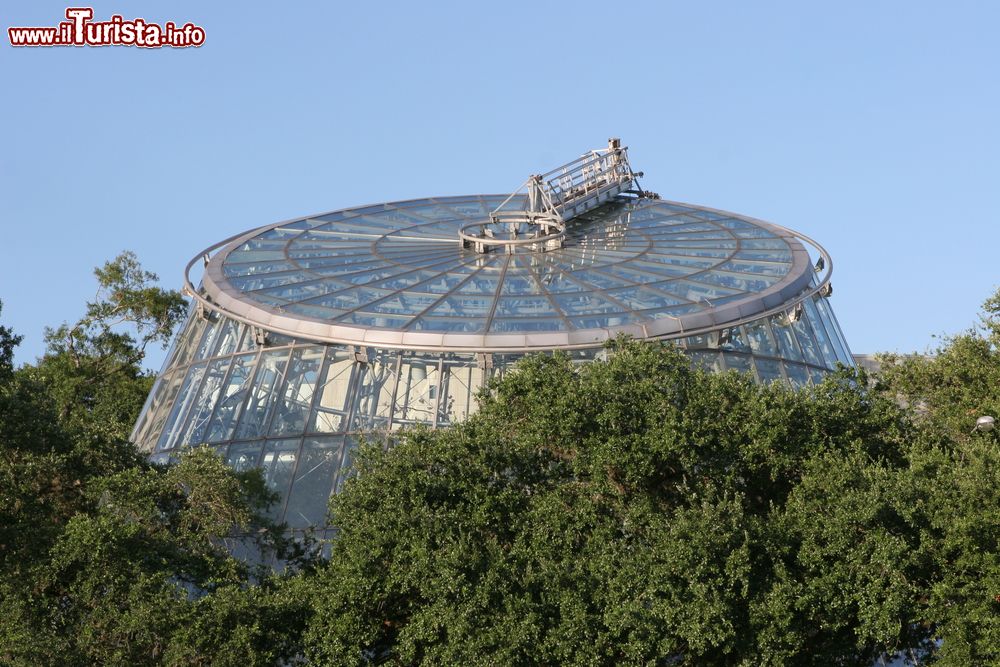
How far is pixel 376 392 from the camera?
1869 inches

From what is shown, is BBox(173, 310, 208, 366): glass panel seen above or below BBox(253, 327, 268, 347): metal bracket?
above

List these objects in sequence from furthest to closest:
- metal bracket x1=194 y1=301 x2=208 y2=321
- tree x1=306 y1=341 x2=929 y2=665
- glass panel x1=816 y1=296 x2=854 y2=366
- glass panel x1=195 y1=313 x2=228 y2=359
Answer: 1. glass panel x1=816 y1=296 x2=854 y2=366
2. metal bracket x1=194 y1=301 x2=208 y2=321
3. glass panel x1=195 y1=313 x2=228 y2=359
4. tree x1=306 y1=341 x2=929 y2=665

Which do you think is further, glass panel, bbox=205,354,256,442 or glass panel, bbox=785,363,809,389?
glass panel, bbox=785,363,809,389

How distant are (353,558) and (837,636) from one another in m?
10.5

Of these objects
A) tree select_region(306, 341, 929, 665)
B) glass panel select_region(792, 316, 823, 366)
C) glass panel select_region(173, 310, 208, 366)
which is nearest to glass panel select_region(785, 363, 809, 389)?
glass panel select_region(792, 316, 823, 366)

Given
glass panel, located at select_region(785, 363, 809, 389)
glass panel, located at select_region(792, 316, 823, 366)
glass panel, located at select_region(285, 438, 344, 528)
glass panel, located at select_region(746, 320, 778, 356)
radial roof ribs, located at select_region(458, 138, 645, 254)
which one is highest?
radial roof ribs, located at select_region(458, 138, 645, 254)

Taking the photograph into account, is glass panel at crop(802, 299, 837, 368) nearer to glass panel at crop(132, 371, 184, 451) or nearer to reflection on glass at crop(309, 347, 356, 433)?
reflection on glass at crop(309, 347, 356, 433)

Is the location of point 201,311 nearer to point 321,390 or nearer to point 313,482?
point 321,390

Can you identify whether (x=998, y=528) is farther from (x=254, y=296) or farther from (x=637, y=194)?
(x=637, y=194)

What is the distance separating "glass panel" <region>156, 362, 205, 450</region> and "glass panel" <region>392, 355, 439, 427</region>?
7.53 m

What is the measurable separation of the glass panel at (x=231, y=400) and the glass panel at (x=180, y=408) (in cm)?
139

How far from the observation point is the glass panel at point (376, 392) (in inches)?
1842

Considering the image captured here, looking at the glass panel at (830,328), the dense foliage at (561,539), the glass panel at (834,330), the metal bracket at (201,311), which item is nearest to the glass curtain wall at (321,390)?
the metal bracket at (201,311)

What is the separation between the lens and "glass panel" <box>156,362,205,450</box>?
4941 cm
